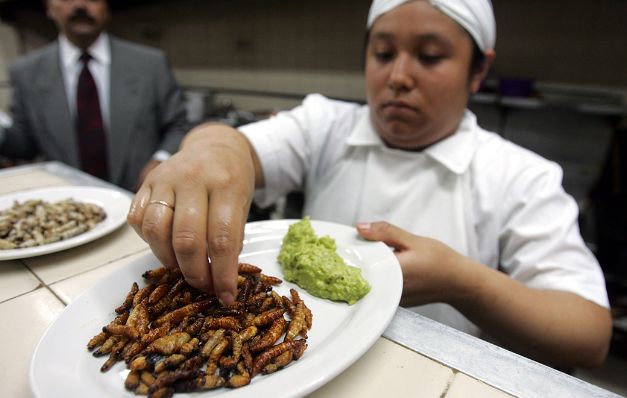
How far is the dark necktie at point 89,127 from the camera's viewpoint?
7.45 feet

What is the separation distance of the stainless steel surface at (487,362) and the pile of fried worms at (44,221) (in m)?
0.80

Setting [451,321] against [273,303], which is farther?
[451,321]

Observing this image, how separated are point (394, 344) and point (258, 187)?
847mm

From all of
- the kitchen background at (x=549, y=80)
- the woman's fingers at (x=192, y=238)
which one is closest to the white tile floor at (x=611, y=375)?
the kitchen background at (x=549, y=80)

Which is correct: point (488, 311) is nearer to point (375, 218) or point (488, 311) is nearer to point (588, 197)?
point (375, 218)

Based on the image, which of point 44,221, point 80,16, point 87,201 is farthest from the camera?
point 80,16

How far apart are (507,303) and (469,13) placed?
2.54ft

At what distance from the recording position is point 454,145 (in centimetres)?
116

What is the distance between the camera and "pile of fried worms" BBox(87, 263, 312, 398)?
48 centimetres

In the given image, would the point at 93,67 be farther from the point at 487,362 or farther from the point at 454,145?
the point at 487,362

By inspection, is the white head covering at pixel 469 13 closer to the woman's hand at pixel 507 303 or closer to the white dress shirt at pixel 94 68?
the woman's hand at pixel 507 303

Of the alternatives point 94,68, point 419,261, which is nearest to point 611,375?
point 419,261

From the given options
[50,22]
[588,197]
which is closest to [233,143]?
[588,197]

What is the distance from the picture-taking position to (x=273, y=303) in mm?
650
